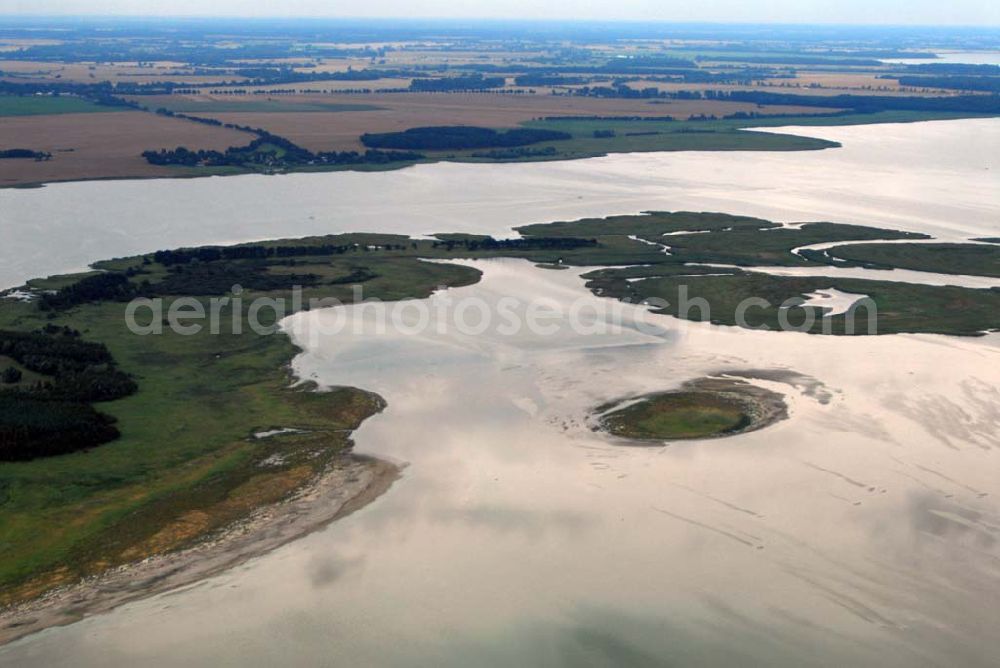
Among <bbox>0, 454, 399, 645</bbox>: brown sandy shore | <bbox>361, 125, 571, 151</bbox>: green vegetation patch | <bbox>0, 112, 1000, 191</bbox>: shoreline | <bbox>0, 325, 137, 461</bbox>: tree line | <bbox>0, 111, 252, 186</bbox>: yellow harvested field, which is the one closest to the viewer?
<bbox>0, 454, 399, 645</bbox>: brown sandy shore

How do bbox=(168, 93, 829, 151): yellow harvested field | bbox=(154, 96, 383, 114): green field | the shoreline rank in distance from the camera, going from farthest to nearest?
bbox=(154, 96, 383, 114): green field, bbox=(168, 93, 829, 151): yellow harvested field, the shoreline

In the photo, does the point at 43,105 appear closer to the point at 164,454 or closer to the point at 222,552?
the point at 164,454

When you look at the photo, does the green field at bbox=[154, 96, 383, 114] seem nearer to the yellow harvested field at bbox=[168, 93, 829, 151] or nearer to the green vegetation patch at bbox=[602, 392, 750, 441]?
the yellow harvested field at bbox=[168, 93, 829, 151]

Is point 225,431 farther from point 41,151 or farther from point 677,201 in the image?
point 41,151

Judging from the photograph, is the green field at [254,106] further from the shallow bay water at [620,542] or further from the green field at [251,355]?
the shallow bay water at [620,542]

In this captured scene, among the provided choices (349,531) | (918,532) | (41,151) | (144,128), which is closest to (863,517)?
(918,532)

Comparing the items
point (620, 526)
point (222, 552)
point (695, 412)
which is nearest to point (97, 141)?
point (695, 412)

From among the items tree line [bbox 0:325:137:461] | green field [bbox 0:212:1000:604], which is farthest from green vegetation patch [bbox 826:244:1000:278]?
tree line [bbox 0:325:137:461]
